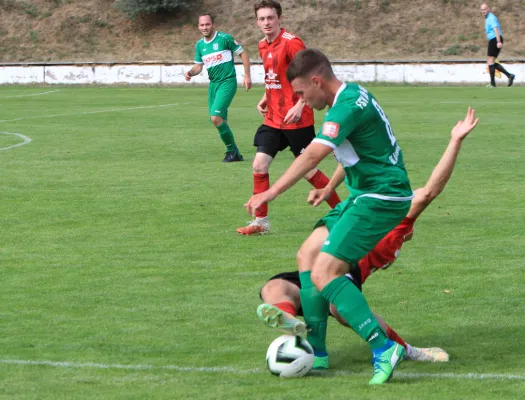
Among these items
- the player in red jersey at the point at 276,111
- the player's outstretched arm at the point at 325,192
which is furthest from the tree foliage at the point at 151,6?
the player's outstretched arm at the point at 325,192

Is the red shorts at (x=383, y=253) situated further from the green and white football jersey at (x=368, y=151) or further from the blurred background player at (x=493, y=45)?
the blurred background player at (x=493, y=45)

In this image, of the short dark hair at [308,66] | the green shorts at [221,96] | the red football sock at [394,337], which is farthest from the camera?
the green shorts at [221,96]

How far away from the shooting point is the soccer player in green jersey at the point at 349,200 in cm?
512

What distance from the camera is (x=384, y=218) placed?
17.5 ft

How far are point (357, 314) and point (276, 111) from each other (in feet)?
17.4

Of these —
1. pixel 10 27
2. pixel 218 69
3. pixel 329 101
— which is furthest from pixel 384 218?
pixel 10 27

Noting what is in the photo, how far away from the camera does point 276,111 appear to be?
403 inches

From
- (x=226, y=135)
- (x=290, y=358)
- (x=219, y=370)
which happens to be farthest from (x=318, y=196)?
(x=226, y=135)

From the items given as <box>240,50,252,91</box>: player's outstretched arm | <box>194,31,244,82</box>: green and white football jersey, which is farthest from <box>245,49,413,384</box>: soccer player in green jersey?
<box>194,31,244,82</box>: green and white football jersey

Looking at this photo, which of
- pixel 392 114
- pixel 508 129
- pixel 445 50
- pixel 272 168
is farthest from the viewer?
pixel 445 50

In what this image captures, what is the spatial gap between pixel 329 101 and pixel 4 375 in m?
2.20

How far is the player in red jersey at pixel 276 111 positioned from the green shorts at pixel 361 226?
14.0 ft

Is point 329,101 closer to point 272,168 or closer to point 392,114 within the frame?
point 272,168

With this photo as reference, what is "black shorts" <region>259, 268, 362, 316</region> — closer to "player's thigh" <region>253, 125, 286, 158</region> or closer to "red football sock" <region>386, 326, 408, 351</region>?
"red football sock" <region>386, 326, 408, 351</region>
